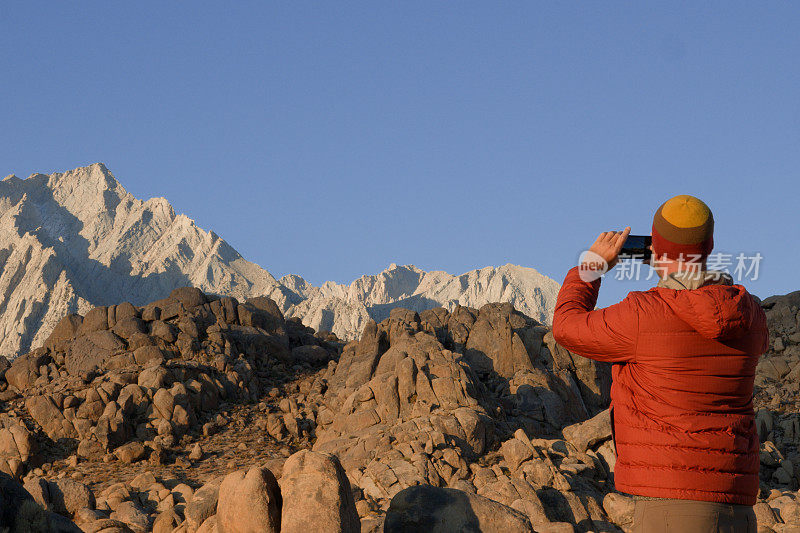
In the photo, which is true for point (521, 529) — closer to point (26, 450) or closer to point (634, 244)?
point (634, 244)

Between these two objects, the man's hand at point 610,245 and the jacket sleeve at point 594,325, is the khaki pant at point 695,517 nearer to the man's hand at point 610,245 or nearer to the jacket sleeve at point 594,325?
the jacket sleeve at point 594,325

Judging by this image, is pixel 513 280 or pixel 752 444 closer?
pixel 752 444

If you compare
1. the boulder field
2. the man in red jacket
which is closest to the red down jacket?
the man in red jacket

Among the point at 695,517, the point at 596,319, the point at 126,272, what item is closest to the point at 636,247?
the point at 596,319

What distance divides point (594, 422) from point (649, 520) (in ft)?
58.9

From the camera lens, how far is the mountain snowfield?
99.4m

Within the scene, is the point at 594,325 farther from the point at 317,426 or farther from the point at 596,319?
the point at 317,426

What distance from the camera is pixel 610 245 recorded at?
3867 millimetres

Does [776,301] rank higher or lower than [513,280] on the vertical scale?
lower

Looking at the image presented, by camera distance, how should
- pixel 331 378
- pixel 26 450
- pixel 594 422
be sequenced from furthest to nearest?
pixel 331 378 < pixel 26 450 < pixel 594 422

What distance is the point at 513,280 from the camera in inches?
6024

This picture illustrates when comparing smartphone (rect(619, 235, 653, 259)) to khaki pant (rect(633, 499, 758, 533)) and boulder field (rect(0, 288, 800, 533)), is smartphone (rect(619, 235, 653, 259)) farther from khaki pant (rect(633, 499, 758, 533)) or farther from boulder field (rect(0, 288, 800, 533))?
boulder field (rect(0, 288, 800, 533))

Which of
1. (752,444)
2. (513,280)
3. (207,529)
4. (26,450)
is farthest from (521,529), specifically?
(513,280)

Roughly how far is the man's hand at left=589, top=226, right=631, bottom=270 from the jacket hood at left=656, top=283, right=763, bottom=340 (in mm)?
483
